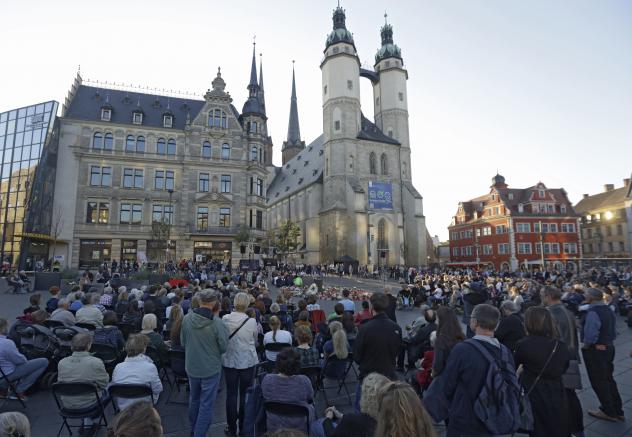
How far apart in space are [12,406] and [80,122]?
36.5 m

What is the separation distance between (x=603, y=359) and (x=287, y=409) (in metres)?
5.21

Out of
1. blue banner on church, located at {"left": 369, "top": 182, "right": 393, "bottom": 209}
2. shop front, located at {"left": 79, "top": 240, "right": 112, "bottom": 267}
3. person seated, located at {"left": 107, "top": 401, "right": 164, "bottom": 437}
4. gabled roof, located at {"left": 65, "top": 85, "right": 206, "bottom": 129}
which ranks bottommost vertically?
person seated, located at {"left": 107, "top": 401, "right": 164, "bottom": 437}

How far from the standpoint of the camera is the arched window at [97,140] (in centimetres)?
3512

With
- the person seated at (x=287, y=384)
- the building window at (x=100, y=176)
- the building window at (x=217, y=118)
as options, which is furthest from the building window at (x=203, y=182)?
the person seated at (x=287, y=384)

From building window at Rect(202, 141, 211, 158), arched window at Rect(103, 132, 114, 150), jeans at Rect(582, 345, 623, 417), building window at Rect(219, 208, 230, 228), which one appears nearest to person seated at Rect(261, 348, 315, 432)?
jeans at Rect(582, 345, 623, 417)

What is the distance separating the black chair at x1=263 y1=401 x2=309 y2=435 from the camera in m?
3.71

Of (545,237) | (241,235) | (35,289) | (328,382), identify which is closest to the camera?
(328,382)

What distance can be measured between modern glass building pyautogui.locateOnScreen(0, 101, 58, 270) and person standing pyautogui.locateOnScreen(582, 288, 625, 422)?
35.7 meters

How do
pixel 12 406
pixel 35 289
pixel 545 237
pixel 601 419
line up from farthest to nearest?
pixel 545 237
pixel 35 289
pixel 12 406
pixel 601 419

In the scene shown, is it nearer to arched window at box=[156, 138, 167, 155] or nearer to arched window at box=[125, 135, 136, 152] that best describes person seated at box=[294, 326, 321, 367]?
arched window at box=[156, 138, 167, 155]

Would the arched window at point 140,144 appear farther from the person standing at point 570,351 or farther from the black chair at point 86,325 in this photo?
the person standing at point 570,351

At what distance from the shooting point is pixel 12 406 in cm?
599

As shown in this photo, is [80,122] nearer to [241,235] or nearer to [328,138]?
[241,235]

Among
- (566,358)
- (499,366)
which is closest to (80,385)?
(499,366)
